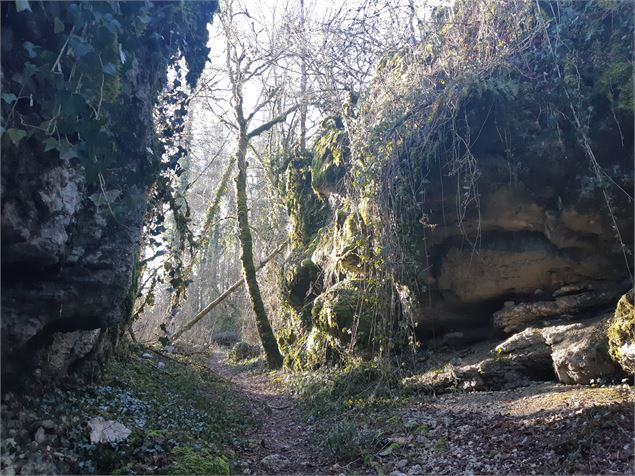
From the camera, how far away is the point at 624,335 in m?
4.71

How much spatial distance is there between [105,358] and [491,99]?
609cm

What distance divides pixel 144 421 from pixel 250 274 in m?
7.90

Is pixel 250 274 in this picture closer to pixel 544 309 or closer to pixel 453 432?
pixel 544 309

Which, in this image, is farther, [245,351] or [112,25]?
[245,351]

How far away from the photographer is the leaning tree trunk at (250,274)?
1220 centimetres

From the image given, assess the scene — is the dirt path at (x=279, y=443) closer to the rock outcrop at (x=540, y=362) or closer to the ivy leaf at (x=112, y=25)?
the rock outcrop at (x=540, y=362)

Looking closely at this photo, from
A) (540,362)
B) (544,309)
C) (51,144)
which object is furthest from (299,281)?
(51,144)

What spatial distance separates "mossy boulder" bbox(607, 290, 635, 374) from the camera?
4.59 meters

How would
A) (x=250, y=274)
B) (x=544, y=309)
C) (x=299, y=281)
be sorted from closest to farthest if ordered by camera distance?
(x=544, y=309)
(x=299, y=281)
(x=250, y=274)

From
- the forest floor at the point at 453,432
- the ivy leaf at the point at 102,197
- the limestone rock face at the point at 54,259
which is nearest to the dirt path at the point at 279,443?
the forest floor at the point at 453,432

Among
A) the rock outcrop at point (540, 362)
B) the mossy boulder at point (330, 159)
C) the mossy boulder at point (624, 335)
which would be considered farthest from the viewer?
the mossy boulder at point (330, 159)

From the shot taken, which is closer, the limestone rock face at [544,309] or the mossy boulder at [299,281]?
the limestone rock face at [544,309]

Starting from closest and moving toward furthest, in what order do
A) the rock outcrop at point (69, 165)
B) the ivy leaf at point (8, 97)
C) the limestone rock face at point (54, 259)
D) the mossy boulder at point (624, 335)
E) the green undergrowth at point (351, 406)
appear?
the ivy leaf at point (8, 97) → the rock outcrop at point (69, 165) → the limestone rock face at point (54, 259) → the mossy boulder at point (624, 335) → the green undergrowth at point (351, 406)

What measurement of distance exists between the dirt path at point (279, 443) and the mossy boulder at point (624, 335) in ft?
9.68
